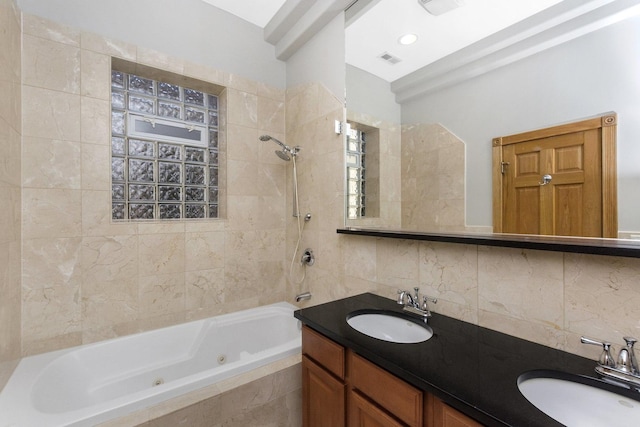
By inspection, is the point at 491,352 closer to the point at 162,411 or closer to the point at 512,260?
the point at 512,260

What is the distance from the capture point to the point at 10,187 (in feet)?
4.38

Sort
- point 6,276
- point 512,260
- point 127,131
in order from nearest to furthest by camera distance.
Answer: point 512,260, point 6,276, point 127,131

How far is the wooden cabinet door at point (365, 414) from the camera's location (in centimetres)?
96

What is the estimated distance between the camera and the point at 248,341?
2.17 metres

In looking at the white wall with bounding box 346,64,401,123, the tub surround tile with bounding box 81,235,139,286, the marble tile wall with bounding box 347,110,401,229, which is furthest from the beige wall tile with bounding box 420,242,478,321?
the tub surround tile with bounding box 81,235,139,286

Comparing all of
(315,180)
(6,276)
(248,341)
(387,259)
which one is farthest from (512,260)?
(6,276)

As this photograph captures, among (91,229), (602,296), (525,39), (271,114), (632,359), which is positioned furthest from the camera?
(271,114)

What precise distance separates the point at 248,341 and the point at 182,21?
7.99ft

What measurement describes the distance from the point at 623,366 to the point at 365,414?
0.82 m

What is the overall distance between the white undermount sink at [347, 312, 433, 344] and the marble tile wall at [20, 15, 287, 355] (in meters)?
1.22

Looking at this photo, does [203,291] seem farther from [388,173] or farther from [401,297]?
[388,173]

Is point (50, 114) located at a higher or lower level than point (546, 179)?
higher

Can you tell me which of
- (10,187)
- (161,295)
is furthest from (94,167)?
(161,295)

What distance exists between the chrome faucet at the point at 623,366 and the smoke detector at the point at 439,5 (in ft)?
4.59
